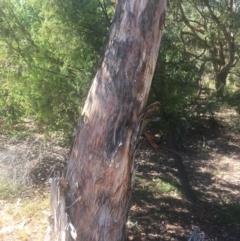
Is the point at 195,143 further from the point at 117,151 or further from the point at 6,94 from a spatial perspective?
the point at 117,151

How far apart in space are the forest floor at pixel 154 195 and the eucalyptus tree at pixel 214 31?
1.83 m

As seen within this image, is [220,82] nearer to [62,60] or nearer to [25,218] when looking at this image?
[62,60]

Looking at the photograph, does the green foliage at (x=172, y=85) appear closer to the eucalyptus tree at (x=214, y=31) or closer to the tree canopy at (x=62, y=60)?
the tree canopy at (x=62, y=60)

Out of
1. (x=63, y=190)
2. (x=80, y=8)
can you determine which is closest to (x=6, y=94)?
(x=80, y=8)

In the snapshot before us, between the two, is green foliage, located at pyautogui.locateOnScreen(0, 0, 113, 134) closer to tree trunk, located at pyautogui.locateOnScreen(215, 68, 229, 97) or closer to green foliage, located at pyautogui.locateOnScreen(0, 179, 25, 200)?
green foliage, located at pyautogui.locateOnScreen(0, 179, 25, 200)

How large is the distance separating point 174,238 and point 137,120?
6.91 ft

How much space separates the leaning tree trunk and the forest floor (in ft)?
4.34

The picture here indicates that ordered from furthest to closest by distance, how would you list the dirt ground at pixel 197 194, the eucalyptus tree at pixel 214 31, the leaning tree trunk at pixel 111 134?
the eucalyptus tree at pixel 214 31, the dirt ground at pixel 197 194, the leaning tree trunk at pixel 111 134

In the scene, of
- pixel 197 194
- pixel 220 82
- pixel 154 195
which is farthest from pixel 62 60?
pixel 220 82

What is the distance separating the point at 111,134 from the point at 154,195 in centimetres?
310

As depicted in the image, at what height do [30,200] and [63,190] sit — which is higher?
[63,190]

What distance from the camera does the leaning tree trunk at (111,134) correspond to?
13.8ft

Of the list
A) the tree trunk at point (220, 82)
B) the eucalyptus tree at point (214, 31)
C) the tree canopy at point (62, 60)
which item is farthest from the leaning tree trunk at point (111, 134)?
the tree trunk at point (220, 82)

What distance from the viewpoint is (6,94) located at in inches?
284
